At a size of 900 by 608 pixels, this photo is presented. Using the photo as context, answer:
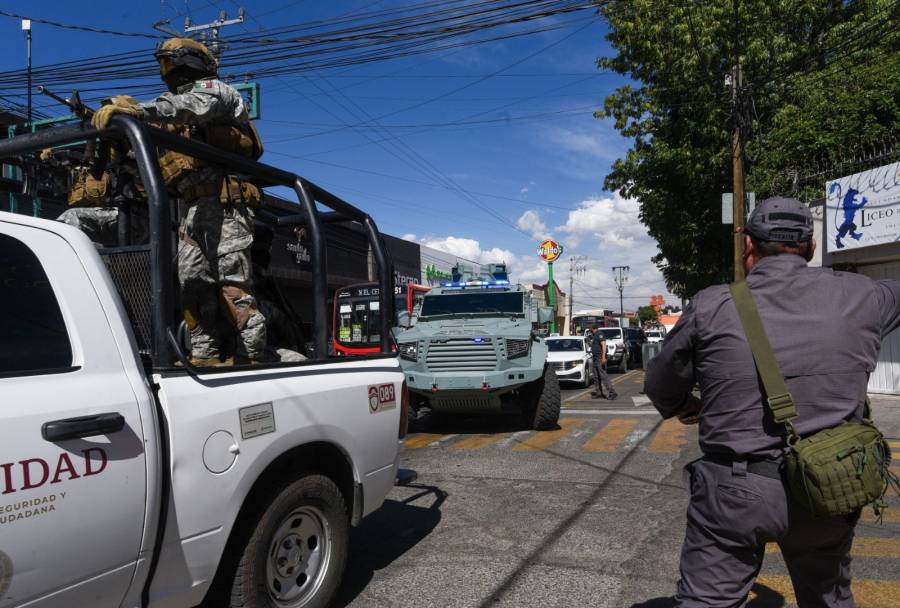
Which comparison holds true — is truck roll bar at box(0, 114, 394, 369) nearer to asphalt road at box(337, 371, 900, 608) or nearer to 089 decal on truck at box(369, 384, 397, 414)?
089 decal on truck at box(369, 384, 397, 414)

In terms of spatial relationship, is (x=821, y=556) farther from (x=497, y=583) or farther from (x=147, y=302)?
(x=147, y=302)

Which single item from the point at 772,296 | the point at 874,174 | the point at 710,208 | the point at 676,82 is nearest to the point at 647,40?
the point at 676,82

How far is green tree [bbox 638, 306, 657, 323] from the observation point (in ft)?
350

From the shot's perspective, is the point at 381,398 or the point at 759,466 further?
the point at 381,398

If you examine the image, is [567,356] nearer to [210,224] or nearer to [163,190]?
[210,224]

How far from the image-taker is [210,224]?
3.76 meters

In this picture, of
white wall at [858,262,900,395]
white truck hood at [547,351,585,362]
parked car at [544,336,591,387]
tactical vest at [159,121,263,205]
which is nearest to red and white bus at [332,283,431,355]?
white truck hood at [547,351,585,362]

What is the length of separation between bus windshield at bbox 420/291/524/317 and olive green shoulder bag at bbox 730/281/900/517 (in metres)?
8.45

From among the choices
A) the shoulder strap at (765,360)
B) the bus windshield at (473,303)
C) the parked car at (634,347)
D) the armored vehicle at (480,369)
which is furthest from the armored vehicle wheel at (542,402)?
the parked car at (634,347)

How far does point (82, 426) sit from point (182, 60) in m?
2.35

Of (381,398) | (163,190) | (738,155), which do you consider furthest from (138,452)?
(738,155)

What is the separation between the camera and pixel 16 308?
84.4 inches

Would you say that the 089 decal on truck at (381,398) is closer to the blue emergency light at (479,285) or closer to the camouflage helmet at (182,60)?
the camouflage helmet at (182,60)

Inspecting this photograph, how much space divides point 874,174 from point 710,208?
24.5ft
